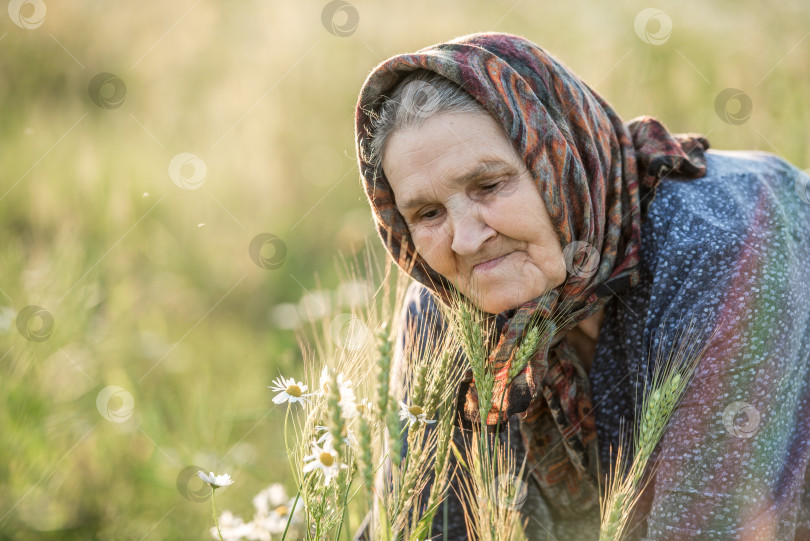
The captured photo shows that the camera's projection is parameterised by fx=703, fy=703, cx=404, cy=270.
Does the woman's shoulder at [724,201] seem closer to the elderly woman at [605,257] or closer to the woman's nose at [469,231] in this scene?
the elderly woman at [605,257]

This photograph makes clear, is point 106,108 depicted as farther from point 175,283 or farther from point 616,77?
point 616,77

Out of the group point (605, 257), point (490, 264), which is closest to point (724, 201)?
point (605, 257)

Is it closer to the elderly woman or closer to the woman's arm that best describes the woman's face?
the elderly woman


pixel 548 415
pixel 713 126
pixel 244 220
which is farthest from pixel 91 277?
→ pixel 713 126

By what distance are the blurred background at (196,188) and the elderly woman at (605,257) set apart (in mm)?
345

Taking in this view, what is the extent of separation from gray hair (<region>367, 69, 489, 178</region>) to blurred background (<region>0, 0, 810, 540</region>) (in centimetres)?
33

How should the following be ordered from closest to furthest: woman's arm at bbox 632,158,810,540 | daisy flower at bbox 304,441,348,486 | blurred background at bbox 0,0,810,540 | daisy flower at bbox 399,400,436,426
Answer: daisy flower at bbox 304,441,348,486 → daisy flower at bbox 399,400,436,426 → woman's arm at bbox 632,158,810,540 → blurred background at bbox 0,0,810,540

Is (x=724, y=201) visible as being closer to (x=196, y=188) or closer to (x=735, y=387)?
(x=735, y=387)

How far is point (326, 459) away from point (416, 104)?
1.00m

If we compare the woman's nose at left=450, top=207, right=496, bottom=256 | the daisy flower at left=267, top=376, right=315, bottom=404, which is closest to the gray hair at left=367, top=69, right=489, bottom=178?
the woman's nose at left=450, top=207, right=496, bottom=256

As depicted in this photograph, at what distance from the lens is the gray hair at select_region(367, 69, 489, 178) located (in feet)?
5.93

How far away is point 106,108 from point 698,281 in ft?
19.2

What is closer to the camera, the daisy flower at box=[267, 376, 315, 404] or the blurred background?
the daisy flower at box=[267, 376, 315, 404]

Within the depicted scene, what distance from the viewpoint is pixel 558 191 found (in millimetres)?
1827
